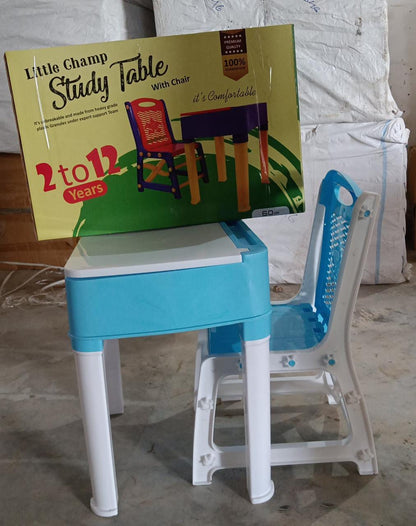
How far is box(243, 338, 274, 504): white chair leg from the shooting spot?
126 centimetres

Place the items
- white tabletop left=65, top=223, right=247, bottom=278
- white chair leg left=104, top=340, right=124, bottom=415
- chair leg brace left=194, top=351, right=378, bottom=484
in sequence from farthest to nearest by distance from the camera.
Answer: white chair leg left=104, top=340, right=124, bottom=415 → chair leg brace left=194, top=351, right=378, bottom=484 → white tabletop left=65, top=223, right=247, bottom=278

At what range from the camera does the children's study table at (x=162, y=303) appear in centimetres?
118

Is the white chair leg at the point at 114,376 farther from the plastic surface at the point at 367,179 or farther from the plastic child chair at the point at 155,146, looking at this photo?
the plastic surface at the point at 367,179

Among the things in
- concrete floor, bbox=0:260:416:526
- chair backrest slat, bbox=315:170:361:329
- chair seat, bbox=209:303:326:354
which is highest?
chair backrest slat, bbox=315:170:361:329

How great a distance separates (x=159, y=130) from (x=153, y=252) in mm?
298

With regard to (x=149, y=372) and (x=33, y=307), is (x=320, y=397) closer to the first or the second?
(x=149, y=372)

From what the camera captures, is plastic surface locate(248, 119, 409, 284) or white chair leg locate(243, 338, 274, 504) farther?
plastic surface locate(248, 119, 409, 284)

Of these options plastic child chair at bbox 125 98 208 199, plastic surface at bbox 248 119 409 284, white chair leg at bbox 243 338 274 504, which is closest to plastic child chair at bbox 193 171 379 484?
white chair leg at bbox 243 338 274 504

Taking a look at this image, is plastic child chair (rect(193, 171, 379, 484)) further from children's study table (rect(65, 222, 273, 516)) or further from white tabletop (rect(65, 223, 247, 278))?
white tabletop (rect(65, 223, 247, 278))

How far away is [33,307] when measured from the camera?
2.80 metres

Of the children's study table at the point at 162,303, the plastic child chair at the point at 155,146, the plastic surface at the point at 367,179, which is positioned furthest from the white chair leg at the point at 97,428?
the plastic surface at the point at 367,179

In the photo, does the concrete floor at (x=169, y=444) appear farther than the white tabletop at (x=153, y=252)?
Yes

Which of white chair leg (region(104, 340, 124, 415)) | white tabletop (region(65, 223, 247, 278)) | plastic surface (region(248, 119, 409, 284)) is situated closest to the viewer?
white tabletop (region(65, 223, 247, 278))

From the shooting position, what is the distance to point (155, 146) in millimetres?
1367
